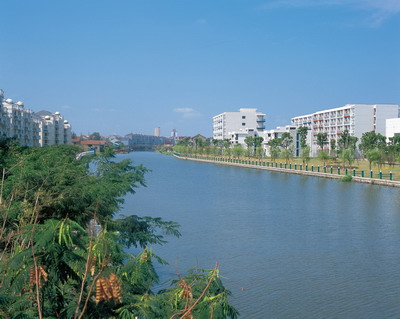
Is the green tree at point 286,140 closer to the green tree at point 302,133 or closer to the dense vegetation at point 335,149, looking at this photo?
the dense vegetation at point 335,149

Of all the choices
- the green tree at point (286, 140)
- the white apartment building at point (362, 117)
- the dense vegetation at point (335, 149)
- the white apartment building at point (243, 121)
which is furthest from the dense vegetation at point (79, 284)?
the white apartment building at point (243, 121)

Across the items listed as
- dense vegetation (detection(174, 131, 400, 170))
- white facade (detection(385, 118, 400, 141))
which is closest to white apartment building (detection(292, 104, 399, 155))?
dense vegetation (detection(174, 131, 400, 170))

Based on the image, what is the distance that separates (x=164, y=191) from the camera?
25.4 metres

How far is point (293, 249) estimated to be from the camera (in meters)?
11.7

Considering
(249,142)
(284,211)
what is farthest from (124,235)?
(249,142)

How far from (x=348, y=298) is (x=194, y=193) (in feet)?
54.0

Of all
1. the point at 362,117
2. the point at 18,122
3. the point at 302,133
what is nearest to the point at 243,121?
the point at 302,133

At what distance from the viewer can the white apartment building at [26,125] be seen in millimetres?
46244

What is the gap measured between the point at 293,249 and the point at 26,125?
49.5 meters

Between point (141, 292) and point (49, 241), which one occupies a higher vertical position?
point (49, 241)

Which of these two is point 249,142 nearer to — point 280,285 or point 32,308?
point 280,285

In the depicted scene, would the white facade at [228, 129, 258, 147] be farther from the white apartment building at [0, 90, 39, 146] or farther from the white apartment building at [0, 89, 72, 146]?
the white apartment building at [0, 90, 39, 146]

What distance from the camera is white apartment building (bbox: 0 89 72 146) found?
4624cm

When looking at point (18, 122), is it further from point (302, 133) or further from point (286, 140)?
point (302, 133)
